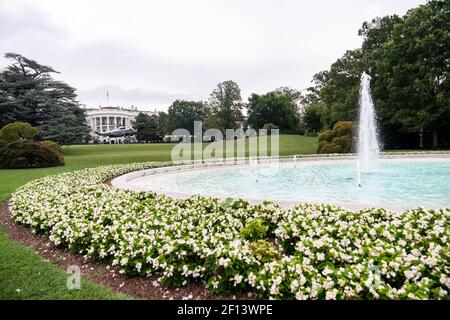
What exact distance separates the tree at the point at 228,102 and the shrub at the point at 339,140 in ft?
111

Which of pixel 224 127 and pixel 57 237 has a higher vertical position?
pixel 224 127

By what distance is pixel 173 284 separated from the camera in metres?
4.11

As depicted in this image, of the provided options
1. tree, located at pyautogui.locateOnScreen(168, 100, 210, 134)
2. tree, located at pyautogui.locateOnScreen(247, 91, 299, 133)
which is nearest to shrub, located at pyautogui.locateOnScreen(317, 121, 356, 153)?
tree, located at pyautogui.locateOnScreen(247, 91, 299, 133)

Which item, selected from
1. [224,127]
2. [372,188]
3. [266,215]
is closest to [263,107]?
[224,127]

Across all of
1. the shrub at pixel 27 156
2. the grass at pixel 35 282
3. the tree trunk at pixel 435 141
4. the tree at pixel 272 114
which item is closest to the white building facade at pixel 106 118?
the tree at pixel 272 114

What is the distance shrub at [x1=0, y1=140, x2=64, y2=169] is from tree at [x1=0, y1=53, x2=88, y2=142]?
12104 millimetres

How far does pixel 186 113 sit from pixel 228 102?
1259cm

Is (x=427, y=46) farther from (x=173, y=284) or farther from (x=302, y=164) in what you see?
(x=173, y=284)

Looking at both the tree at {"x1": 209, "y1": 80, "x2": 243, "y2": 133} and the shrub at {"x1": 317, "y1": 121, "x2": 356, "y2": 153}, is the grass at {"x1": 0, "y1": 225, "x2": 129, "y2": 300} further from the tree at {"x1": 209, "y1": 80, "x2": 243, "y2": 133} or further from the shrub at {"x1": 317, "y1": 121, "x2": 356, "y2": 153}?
the tree at {"x1": 209, "y1": 80, "x2": 243, "y2": 133}

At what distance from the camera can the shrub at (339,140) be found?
27109 millimetres

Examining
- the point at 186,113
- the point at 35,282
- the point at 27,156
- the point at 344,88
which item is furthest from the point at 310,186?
the point at 186,113

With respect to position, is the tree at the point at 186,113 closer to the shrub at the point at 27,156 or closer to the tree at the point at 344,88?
the tree at the point at 344,88
